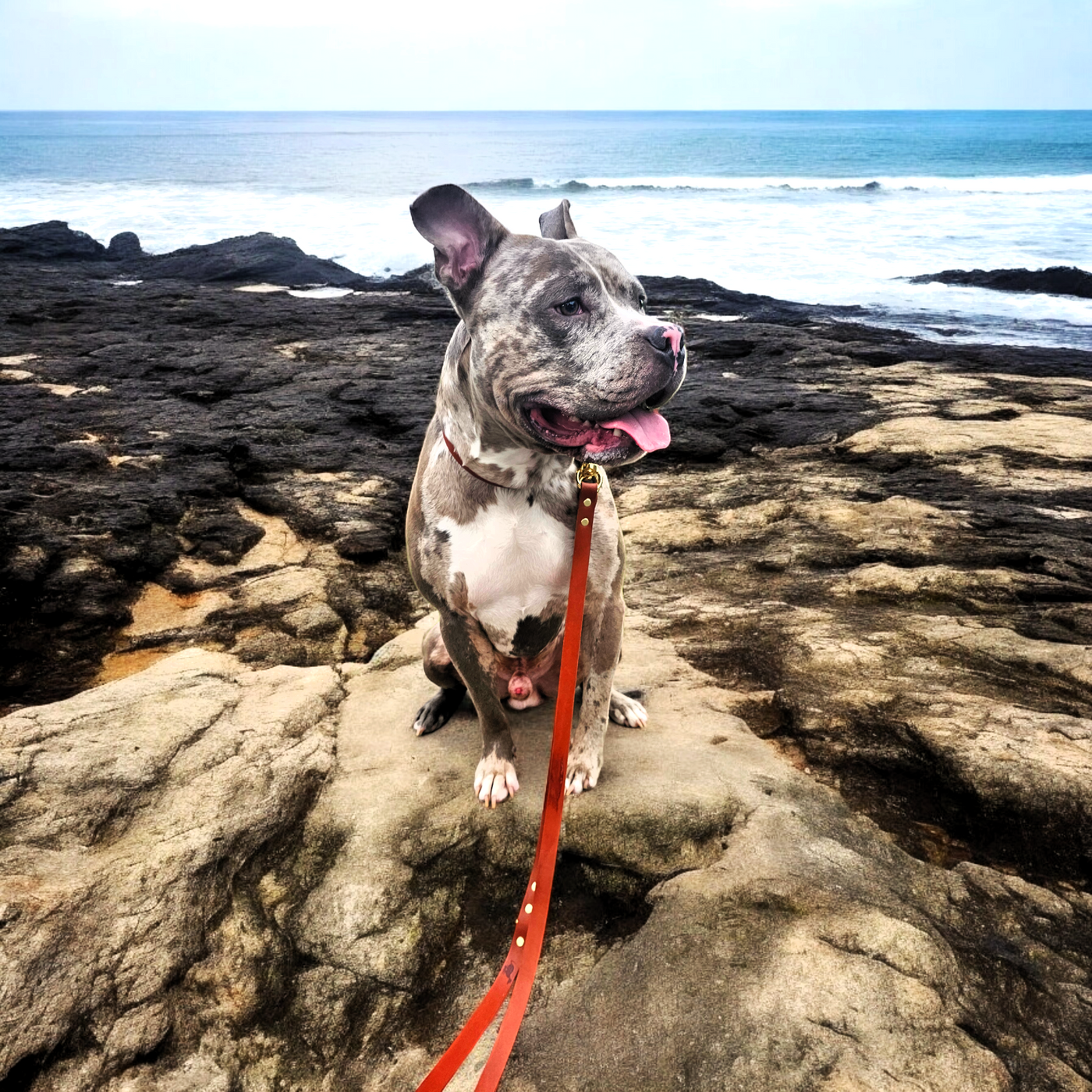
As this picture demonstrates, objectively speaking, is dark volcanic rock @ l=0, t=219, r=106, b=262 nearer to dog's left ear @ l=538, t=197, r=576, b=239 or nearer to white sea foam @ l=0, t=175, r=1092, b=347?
white sea foam @ l=0, t=175, r=1092, b=347

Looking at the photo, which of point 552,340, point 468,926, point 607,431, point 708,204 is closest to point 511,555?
point 607,431

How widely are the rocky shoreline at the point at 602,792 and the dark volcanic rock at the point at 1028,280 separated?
1080 cm

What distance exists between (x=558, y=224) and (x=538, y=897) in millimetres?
2263

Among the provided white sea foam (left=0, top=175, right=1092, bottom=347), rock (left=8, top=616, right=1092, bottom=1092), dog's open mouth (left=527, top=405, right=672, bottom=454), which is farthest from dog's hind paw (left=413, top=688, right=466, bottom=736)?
white sea foam (left=0, top=175, right=1092, bottom=347)

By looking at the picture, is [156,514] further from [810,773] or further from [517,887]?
[810,773]

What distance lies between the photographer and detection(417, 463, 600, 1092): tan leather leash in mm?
1849

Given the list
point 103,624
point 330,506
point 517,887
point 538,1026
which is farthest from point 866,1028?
point 330,506

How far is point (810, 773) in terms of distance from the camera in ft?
9.99

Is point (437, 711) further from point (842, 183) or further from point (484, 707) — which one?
point (842, 183)

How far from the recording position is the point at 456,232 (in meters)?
2.69

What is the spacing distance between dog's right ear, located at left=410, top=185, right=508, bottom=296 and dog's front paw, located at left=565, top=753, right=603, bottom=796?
157 centimetres

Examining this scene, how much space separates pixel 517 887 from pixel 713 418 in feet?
17.8

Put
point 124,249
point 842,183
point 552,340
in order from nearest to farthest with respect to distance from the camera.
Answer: point 552,340 < point 124,249 < point 842,183

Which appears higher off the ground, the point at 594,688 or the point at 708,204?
the point at 594,688
